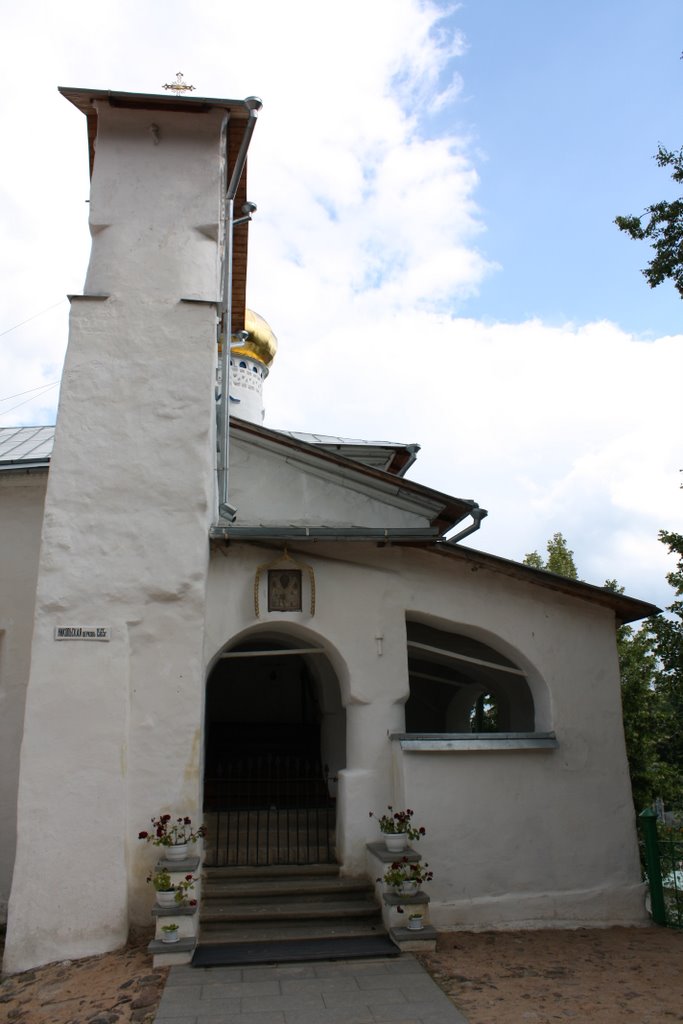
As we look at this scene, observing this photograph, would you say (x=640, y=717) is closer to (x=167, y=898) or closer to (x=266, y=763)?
(x=266, y=763)

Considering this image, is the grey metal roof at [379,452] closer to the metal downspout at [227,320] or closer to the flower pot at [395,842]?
the metal downspout at [227,320]

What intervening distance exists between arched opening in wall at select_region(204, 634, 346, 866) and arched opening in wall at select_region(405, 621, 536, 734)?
1.70 metres

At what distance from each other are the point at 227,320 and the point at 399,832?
6.65 meters

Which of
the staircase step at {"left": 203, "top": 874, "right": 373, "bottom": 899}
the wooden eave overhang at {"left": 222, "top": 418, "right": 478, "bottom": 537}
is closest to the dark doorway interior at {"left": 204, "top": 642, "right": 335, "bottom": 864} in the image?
the staircase step at {"left": 203, "top": 874, "right": 373, "bottom": 899}

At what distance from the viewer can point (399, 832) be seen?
290 inches

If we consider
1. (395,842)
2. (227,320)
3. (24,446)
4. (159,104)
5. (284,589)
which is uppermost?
(159,104)

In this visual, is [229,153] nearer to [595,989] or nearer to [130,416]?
[130,416]

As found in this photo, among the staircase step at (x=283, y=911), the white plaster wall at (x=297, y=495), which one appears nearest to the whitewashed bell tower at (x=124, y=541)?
the staircase step at (x=283, y=911)

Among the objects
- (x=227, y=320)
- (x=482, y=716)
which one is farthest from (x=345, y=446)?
(x=482, y=716)

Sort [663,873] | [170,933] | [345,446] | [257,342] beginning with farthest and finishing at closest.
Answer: [257,342], [345,446], [663,873], [170,933]

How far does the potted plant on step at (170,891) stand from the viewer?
6.44m

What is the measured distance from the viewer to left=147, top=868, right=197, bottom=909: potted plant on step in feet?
21.1

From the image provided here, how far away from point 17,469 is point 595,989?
7546mm

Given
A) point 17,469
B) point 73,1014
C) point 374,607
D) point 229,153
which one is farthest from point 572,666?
point 229,153
